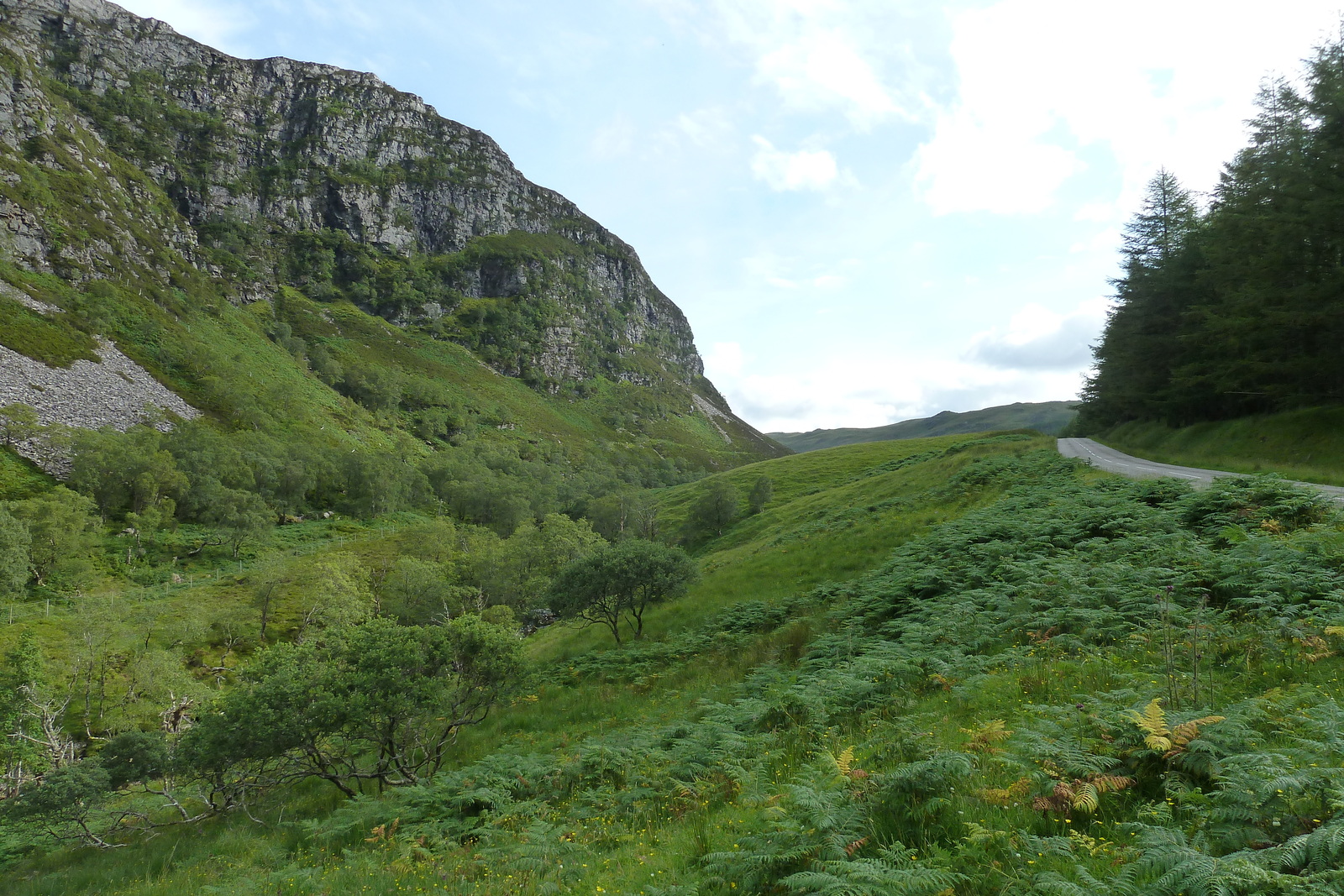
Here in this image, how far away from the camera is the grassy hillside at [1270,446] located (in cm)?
2734

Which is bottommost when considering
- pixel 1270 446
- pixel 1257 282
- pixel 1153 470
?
pixel 1153 470

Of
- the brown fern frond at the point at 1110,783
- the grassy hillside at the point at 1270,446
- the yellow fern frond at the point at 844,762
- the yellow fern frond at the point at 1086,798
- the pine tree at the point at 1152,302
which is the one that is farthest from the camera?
the pine tree at the point at 1152,302

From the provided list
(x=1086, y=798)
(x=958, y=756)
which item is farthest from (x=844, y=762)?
(x=1086, y=798)

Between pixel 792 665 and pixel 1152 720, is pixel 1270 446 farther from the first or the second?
pixel 1152 720

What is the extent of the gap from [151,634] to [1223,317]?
253 ft

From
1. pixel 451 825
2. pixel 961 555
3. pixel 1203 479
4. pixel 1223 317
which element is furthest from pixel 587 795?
pixel 1223 317

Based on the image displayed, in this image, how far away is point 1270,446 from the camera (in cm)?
3272

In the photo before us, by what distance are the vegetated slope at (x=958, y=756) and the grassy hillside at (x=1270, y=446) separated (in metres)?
12.4

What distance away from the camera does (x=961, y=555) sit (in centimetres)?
2080

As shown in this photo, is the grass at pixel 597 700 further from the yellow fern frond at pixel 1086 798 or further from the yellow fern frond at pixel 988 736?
the yellow fern frond at pixel 1086 798

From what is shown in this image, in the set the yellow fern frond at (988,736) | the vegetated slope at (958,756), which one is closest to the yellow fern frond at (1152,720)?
the vegetated slope at (958,756)

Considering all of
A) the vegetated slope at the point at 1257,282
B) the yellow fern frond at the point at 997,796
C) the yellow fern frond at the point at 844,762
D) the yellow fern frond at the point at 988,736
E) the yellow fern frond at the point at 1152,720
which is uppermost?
the vegetated slope at the point at 1257,282

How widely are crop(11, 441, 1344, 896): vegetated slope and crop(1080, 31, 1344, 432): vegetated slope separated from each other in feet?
64.9

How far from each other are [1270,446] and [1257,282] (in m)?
9.68
